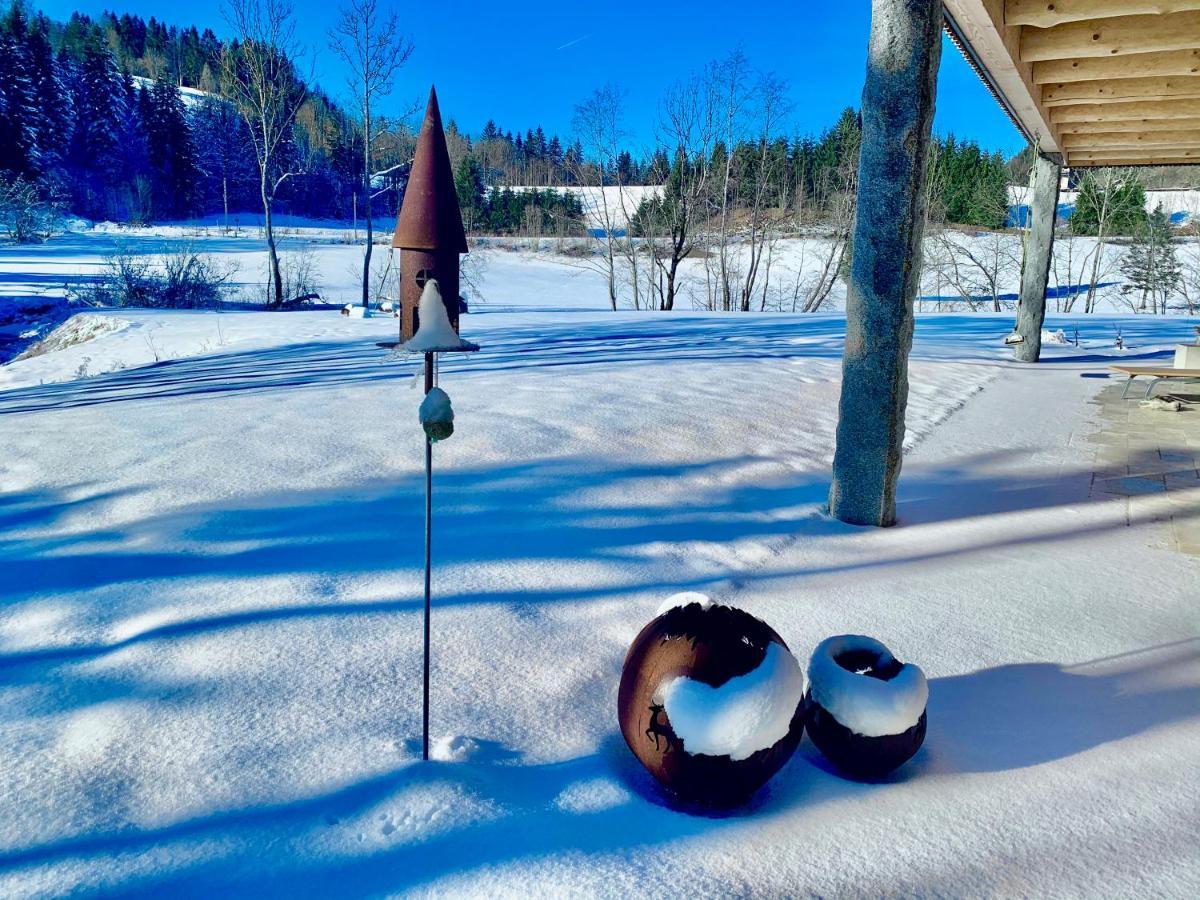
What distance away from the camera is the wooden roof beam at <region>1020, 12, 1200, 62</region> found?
16.0 feet

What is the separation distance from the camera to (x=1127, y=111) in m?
6.86

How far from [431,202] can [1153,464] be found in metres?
5.09

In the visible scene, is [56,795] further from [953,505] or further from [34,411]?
[34,411]

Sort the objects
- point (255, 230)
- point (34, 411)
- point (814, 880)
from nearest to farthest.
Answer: point (814, 880) → point (34, 411) → point (255, 230)

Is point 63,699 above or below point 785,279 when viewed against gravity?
below

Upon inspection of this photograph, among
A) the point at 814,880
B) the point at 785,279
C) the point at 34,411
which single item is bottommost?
the point at 814,880

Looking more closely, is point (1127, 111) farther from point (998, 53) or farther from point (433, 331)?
point (433, 331)

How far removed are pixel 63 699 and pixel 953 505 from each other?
404 centimetres

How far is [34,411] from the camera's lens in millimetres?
5141

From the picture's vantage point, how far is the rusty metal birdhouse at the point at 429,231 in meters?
2.10

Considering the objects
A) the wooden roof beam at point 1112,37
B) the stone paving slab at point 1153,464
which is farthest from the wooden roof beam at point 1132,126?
the stone paving slab at point 1153,464

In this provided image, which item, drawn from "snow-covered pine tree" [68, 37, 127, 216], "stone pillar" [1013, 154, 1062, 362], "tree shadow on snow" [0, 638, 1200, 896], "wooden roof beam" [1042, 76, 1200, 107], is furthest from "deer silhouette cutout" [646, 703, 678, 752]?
"snow-covered pine tree" [68, 37, 127, 216]

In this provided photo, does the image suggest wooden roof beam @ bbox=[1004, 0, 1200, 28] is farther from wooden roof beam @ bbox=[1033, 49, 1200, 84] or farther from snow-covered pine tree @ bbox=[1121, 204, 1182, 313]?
snow-covered pine tree @ bbox=[1121, 204, 1182, 313]

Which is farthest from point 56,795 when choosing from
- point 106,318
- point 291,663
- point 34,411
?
point 106,318
